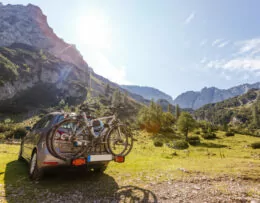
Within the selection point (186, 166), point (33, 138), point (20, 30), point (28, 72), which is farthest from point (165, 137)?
point (20, 30)

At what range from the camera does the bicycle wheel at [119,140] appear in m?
5.77

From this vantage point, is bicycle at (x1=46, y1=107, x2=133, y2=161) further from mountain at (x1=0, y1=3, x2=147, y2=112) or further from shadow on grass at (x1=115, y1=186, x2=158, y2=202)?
mountain at (x1=0, y1=3, x2=147, y2=112)

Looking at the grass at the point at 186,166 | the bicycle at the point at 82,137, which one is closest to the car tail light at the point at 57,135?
the bicycle at the point at 82,137

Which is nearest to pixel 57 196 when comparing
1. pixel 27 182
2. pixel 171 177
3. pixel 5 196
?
pixel 5 196

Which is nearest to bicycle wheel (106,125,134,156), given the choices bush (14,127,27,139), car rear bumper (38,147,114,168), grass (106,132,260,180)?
car rear bumper (38,147,114,168)

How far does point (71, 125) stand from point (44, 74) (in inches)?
5558

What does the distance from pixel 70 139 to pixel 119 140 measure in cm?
180

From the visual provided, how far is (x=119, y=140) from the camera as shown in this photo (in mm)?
6117

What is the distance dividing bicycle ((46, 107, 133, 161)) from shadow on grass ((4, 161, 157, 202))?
0.75m

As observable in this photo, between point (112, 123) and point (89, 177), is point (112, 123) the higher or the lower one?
the higher one

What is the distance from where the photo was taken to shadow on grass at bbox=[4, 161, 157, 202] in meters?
4.40

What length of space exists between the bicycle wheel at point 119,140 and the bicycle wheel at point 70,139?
2.86 ft

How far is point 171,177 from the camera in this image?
6441 millimetres

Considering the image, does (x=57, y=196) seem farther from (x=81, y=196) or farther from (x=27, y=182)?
(x=27, y=182)
